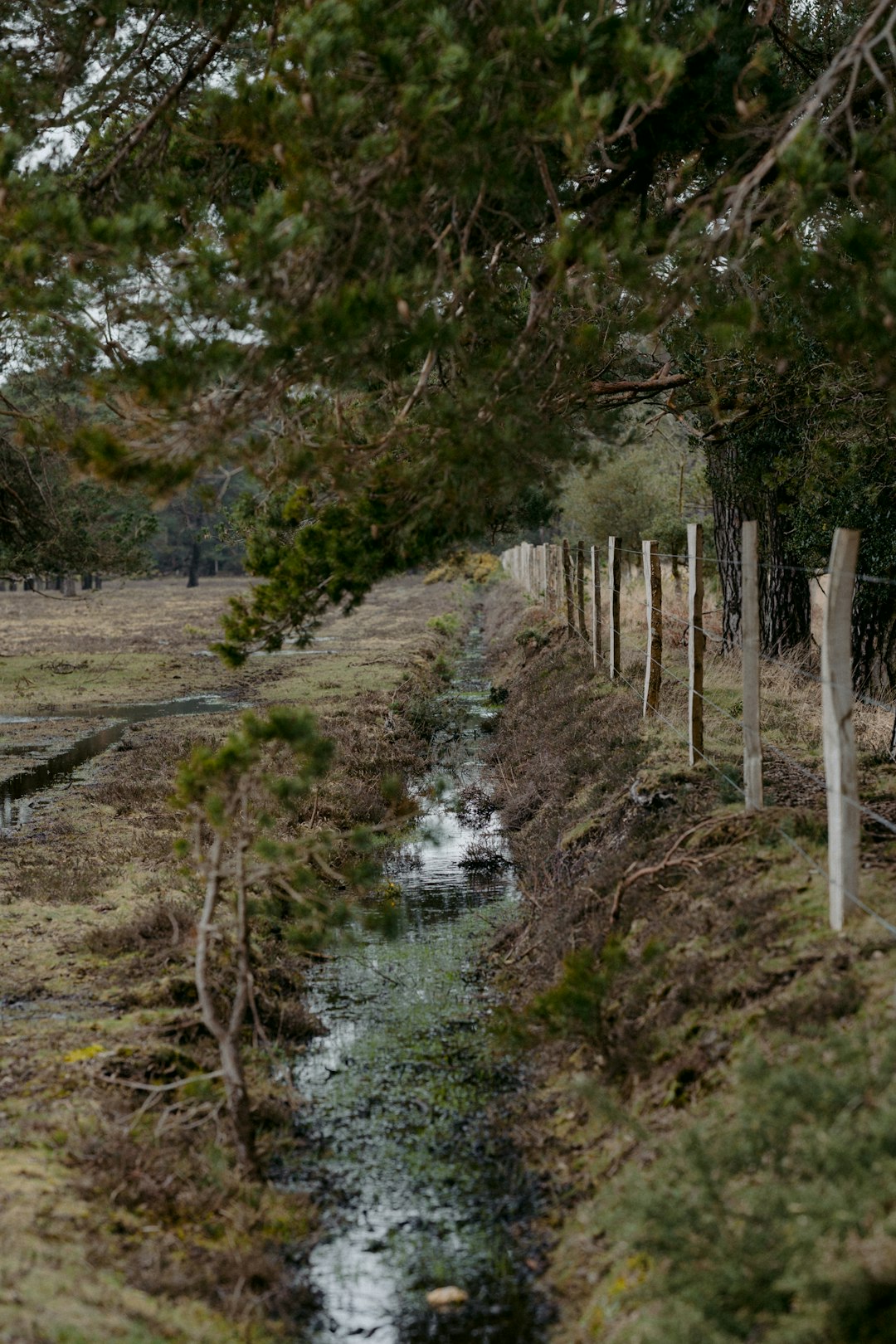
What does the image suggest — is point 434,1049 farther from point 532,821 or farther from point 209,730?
point 209,730

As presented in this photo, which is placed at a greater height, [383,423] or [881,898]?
[383,423]

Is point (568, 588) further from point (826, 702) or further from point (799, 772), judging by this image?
point (826, 702)

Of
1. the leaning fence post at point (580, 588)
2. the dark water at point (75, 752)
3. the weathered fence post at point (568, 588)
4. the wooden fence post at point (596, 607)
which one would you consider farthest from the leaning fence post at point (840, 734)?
the weathered fence post at point (568, 588)

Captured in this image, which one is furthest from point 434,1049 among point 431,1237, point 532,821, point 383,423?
point 532,821

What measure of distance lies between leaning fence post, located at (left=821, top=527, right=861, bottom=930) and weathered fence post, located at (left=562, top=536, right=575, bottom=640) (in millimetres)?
15220

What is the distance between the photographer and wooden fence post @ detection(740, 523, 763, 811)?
782 cm

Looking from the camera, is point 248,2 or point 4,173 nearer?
point 4,173

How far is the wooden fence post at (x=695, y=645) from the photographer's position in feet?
31.7

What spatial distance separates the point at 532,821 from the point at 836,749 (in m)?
6.14

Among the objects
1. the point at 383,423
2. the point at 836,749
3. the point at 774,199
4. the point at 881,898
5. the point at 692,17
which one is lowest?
the point at 881,898

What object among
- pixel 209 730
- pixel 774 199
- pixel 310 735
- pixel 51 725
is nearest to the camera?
pixel 310 735

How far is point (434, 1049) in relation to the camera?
7.16 m

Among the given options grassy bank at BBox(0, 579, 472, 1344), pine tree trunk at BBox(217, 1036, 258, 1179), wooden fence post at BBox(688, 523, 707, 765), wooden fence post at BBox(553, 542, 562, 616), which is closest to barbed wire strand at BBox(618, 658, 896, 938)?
wooden fence post at BBox(688, 523, 707, 765)

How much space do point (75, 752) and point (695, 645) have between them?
11.1 meters
